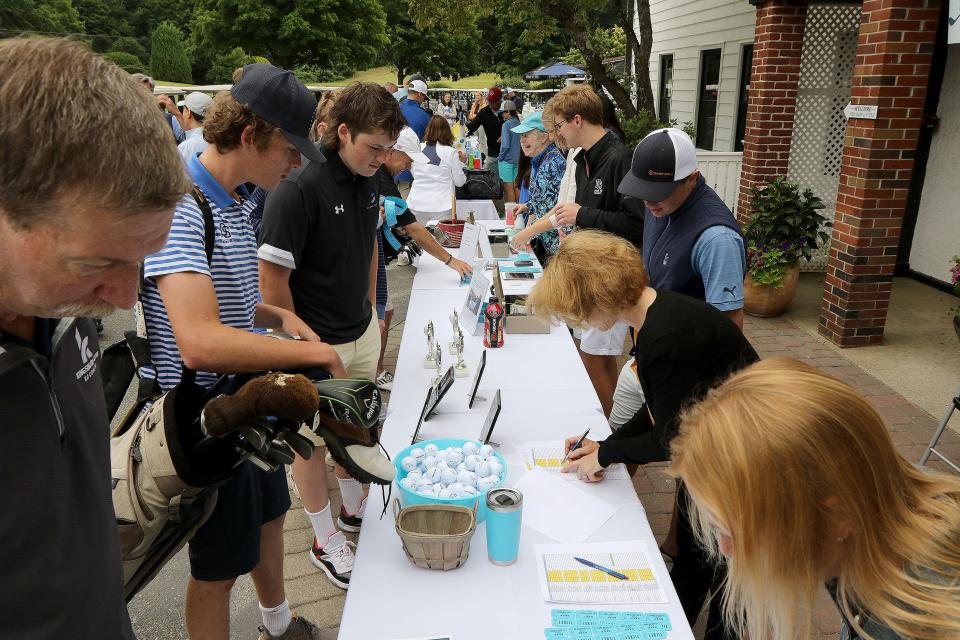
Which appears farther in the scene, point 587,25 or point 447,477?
point 587,25

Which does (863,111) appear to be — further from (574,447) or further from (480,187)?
(480,187)

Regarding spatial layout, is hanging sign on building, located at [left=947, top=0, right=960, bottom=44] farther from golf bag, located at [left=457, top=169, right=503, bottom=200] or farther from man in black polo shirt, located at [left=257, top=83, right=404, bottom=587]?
golf bag, located at [left=457, top=169, right=503, bottom=200]

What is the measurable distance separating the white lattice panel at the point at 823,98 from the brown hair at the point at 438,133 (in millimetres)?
4016

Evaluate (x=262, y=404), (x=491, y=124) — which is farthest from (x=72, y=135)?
(x=491, y=124)

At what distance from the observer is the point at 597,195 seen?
399 cm

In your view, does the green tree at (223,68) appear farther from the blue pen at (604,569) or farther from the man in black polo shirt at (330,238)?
the blue pen at (604,569)

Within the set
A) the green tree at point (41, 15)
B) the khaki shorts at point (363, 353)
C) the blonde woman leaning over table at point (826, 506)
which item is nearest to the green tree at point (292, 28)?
the green tree at point (41, 15)

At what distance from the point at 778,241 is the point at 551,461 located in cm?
473

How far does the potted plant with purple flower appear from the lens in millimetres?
6051

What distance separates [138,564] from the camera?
5.48 feet

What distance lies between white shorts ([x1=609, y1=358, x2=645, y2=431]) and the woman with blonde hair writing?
26.3 inches

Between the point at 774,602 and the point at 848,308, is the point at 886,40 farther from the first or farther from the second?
the point at 774,602

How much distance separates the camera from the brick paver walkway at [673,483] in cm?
280

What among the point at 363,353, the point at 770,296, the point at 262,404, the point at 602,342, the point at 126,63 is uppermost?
the point at 126,63
